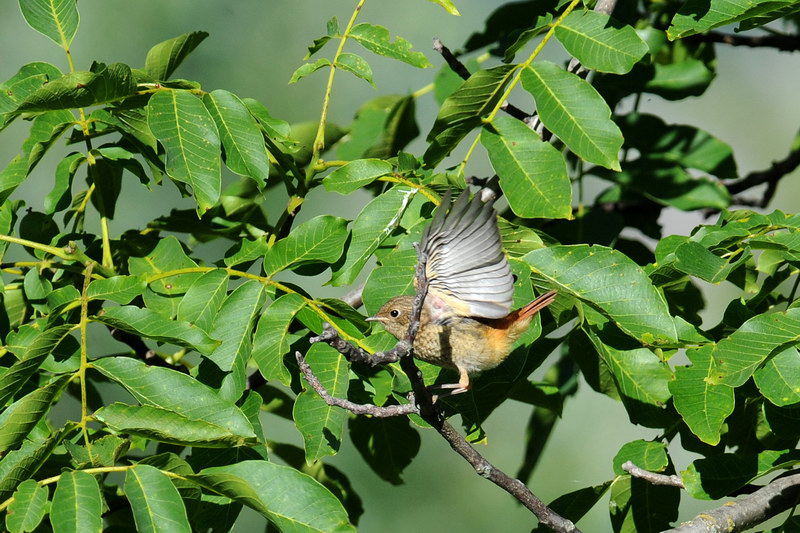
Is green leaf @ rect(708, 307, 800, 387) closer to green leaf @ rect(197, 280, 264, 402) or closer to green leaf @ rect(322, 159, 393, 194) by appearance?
green leaf @ rect(322, 159, 393, 194)

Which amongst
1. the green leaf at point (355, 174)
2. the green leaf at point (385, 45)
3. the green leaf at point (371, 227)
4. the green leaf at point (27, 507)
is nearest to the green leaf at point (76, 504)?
the green leaf at point (27, 507)

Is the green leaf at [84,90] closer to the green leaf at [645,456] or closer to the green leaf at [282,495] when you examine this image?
the green leaf at [282,495]

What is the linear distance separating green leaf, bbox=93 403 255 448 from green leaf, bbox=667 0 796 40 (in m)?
1.14

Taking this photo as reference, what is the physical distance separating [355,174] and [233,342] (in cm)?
47

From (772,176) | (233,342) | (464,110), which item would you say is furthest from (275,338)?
(772,176)

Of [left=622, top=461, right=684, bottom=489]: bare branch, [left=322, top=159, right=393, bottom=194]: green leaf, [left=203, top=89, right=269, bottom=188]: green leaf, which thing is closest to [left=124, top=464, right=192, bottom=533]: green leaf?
[left=203, top=89, right=269, bottom=188]: green leaf

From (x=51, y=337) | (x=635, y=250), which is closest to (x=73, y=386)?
(x=51, y=337)

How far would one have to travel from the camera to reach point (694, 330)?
1.72 meters

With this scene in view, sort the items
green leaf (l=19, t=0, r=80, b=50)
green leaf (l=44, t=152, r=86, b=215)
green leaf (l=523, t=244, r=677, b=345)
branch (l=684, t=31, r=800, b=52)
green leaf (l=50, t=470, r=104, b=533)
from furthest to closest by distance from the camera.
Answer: branch (l=684, t=31, r=800, b=52) → green leaf (l=44, t=152, r=86, b=215) → green leaf (l=19, t=0, r=80, b=50) → green leaf (l=523, t=244, r=677, b=345) → green leaf (l=50, t=470, r=104, b=533)

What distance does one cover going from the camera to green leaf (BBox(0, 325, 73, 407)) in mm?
1580

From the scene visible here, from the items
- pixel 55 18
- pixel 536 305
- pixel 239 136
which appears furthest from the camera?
pixel 55 18

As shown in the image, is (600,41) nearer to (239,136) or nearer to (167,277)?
(239,136)

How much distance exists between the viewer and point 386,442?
2502 millimetres

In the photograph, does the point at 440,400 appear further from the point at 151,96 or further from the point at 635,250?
the point at 635,250
